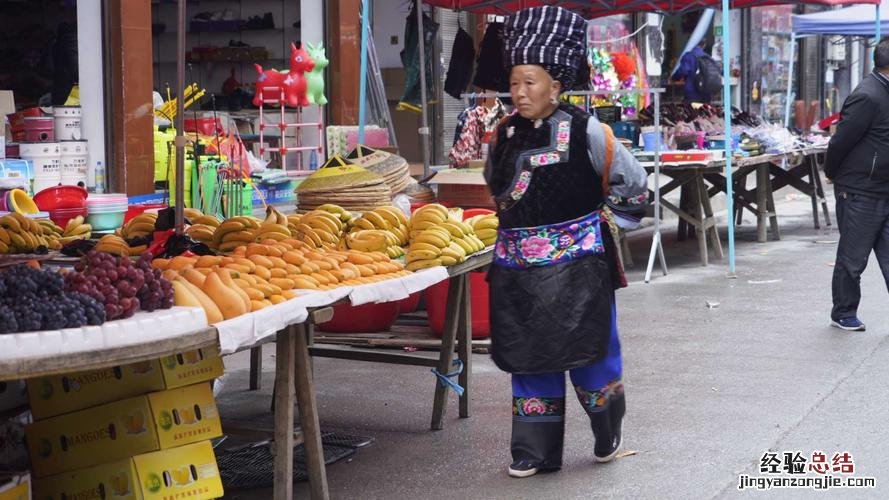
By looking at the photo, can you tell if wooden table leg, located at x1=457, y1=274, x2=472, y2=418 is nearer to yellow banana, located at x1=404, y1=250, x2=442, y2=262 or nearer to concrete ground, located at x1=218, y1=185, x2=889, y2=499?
concrete ground, located at x1=218, y1=185, x2=889, y2=499

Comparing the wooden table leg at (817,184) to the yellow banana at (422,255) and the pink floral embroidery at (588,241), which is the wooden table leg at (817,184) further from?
the pink floral embroidery at (588,241)

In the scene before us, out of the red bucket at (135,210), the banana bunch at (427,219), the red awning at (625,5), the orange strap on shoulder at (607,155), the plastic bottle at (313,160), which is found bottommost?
the red bucket at (135,210)

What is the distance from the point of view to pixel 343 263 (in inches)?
217

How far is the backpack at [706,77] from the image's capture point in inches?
725

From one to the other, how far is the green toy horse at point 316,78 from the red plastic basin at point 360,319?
18.8ft

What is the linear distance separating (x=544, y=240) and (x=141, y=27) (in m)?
7.26

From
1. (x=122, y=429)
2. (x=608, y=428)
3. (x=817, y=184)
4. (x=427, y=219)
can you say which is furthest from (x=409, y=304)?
(x=817, y=184)

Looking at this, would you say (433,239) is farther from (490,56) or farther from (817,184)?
(817,184)

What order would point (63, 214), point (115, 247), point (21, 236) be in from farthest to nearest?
point (63, 214) → point (21, 236) → point (115, 247)

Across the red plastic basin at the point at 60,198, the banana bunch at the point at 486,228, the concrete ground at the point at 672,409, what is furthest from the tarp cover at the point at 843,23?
the banana bunch at the point at 486,228

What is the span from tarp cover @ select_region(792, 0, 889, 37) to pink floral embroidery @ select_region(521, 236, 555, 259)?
15.1 meters

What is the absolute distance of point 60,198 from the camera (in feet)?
30.0

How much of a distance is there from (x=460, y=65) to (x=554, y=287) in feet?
27.6

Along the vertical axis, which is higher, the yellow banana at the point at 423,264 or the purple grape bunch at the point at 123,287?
the purple grape bunch at the point at 123,287
